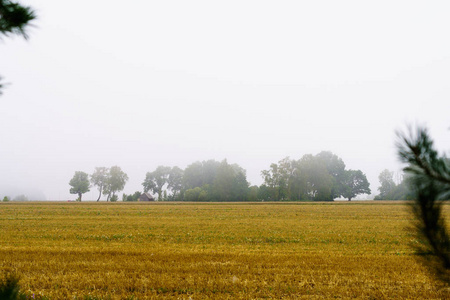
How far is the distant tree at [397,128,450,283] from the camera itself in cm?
240

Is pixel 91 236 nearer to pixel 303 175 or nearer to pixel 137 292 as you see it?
pixel 137 292

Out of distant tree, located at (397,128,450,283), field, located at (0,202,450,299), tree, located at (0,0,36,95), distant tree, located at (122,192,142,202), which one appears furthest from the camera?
distant tree, located at (122,192,142,202)

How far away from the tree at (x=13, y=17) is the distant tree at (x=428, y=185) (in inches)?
168

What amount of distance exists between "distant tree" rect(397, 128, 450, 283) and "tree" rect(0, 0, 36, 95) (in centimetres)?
427

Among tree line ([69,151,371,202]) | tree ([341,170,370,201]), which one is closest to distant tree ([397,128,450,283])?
tree line ([69,151,371,202])

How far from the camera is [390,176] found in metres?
134

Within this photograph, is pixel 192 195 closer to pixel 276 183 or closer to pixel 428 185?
pixel 276 183

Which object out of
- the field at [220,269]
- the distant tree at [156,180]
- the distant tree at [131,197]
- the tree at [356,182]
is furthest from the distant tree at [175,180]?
the field at [220,269]

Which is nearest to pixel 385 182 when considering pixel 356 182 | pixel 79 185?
pixel 356 182

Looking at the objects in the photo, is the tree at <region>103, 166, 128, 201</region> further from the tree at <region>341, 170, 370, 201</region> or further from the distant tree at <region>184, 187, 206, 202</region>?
the tree at <region>341, 170, 370, 201</region>

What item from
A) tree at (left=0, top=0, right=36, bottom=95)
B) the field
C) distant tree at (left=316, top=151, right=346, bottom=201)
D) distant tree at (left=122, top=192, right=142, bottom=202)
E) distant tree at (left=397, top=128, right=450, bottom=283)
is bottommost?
distant tree at (left=122, top=192, right=142, bottom=202)

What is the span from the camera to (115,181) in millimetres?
123500

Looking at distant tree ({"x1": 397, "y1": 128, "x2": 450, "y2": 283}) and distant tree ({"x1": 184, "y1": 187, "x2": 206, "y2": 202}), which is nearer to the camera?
distant tree ({"x1": 397, "y1": 128, "x2": 450, "y2": 283})

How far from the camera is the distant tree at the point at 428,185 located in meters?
2.40
